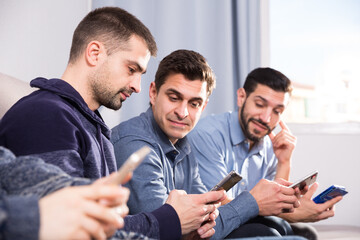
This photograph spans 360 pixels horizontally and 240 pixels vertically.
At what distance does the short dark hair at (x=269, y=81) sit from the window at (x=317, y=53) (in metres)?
0.89

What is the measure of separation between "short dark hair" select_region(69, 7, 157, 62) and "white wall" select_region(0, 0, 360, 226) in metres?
1.12

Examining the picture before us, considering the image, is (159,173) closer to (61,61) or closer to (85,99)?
(85,99)

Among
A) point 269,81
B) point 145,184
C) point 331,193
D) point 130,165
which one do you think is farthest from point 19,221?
point 269,81

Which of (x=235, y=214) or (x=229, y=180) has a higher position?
(x=229, y=180)

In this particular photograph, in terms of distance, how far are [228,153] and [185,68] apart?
23.4 inches

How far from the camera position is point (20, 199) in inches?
21.8

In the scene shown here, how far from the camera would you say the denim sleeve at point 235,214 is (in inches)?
58.1

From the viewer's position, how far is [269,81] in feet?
7.44

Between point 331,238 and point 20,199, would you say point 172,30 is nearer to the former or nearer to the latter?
point 331,238

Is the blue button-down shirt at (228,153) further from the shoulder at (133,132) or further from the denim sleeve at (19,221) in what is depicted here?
the denim sleeve at (19,221)

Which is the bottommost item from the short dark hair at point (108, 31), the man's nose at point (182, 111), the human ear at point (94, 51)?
the man's nose at point (182, 111)

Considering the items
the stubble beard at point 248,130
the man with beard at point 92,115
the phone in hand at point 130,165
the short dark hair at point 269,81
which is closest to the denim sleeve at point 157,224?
the man with beard at point 92,115

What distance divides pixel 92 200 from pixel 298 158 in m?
2.56

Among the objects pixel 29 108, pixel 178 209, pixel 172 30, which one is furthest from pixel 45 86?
pixel 172 30
